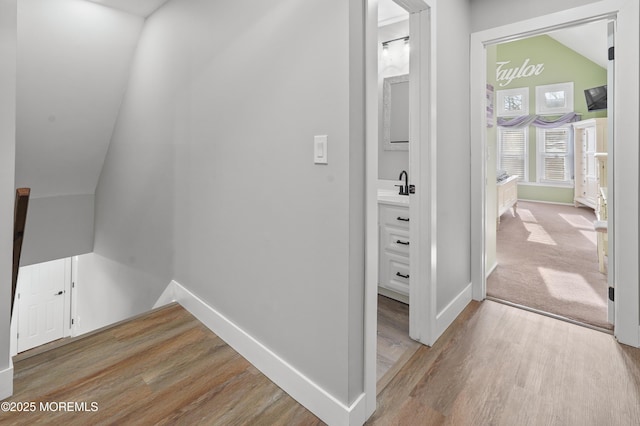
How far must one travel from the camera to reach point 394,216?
2838 mm

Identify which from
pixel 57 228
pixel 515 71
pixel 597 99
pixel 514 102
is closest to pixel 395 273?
pixel 597 99

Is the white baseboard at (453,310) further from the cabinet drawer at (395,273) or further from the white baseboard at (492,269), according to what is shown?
the white baseboard at (492,269)

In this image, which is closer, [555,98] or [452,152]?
[452,152]

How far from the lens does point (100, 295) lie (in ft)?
16.7

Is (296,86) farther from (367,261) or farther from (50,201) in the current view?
(50,201)

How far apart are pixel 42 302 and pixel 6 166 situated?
549cm

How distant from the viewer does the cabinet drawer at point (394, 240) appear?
2.78 m

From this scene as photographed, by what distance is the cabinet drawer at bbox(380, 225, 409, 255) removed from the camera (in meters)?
2.78

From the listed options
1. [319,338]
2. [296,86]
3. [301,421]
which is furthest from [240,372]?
[296,86]

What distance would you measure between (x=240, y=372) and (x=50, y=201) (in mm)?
4128

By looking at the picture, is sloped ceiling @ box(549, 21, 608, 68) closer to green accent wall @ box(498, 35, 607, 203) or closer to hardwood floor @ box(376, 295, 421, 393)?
green accent wall @ box(498, 35, 607, 203)

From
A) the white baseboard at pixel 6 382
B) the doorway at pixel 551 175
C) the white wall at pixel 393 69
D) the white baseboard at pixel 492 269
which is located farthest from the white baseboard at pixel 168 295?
the white baseboard at pixel 492 269

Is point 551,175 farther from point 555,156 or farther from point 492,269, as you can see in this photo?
point 492,269

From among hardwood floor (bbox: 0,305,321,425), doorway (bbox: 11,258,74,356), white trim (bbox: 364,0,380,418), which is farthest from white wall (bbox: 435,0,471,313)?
doorway (bbox: 11,258,74,356)
